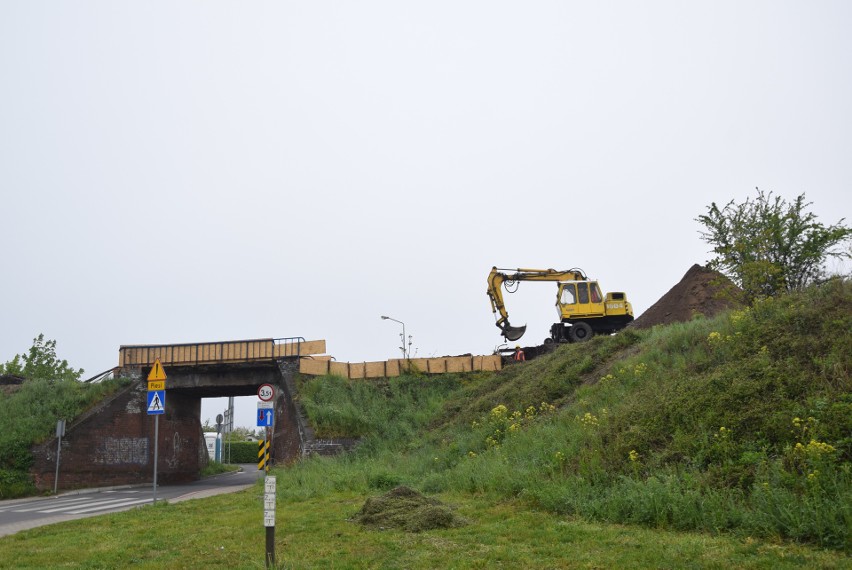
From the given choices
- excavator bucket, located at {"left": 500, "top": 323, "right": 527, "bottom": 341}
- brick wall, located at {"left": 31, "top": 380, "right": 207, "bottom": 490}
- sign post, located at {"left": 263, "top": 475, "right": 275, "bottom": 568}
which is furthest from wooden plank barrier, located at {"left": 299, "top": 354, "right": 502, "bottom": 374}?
sign post, located at {"left": 263, "top": 475, "right": 275, "bottom": 568}

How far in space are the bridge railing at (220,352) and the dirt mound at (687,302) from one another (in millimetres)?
15577

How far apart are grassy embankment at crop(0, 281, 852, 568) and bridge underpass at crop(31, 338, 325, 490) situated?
12575mm

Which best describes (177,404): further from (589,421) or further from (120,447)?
(589,421)

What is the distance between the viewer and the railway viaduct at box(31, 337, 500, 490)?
2967cm

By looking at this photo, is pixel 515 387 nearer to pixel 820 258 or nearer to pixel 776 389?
pixel 820 258

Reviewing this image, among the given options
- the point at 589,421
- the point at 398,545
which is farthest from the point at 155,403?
the point at 589,421

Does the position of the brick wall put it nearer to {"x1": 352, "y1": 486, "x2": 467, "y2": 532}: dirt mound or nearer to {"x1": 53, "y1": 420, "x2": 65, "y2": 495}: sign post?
{"x1": 53, "y1": 420, "x2": 65, "y2": 495}: sign post

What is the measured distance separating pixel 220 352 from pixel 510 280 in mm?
15088

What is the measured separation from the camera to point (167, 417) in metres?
34.8

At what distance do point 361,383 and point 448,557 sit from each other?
23.9 metres

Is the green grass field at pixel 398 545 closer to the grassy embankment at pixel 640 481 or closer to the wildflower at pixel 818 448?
the grassy embankment at pixel 640 481

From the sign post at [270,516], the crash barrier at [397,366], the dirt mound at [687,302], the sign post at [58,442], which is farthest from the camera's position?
the crash barrier at [397,366]

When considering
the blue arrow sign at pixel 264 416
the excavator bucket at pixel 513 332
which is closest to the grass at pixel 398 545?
the blue arrow sign at pixel 264 416

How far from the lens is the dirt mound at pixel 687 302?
2683 cm
